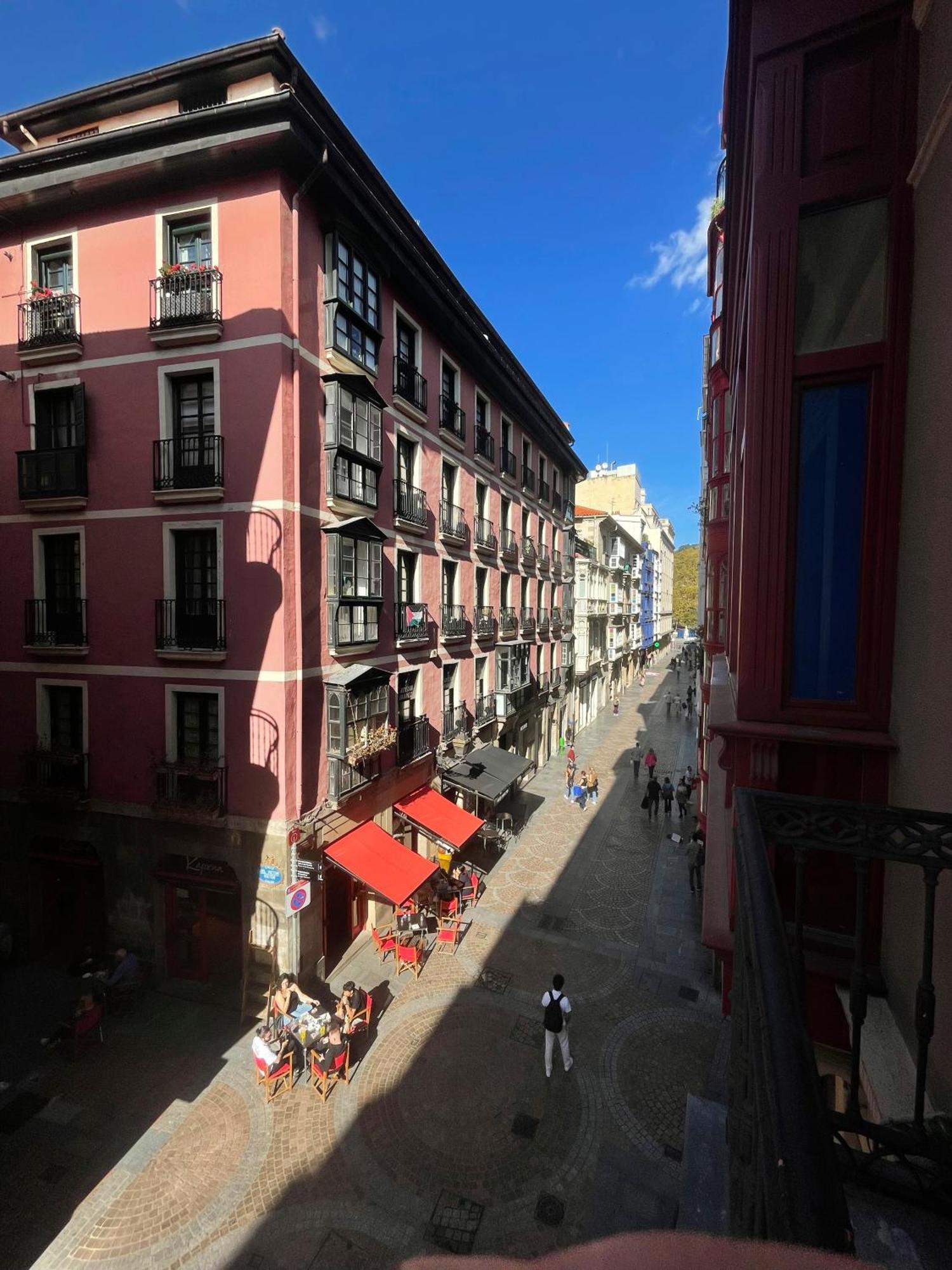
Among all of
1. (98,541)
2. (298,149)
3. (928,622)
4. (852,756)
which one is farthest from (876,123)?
(98,541)

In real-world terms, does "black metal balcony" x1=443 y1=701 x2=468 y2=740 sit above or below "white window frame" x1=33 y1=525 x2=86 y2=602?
below

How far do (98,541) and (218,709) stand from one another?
4.62 m

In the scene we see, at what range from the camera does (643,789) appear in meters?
25.6

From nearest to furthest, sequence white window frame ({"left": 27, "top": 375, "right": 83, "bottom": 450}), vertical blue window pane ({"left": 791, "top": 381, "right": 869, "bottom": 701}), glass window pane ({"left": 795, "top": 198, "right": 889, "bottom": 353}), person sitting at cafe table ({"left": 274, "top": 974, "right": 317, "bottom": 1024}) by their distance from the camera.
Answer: glass window pane ({"left": 795, "top": 198, "right": 889, "bottom": 353}) → vertical blue window pane ({"left": 791, "top": 381, "right": 869, "bottom": 701}) → person sitting at cafe table ({"left": 274, "top": 974, "right": 317, "bottom": 1024}) → white window frame ({"left": 27, "top": 375, "right": 83, "bottom": 450})

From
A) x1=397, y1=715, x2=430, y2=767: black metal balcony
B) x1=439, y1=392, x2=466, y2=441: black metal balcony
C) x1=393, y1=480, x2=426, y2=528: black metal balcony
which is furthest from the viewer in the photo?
x1=439, y1=392, x2=466, y2=441: black metal balcony

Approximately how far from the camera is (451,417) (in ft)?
55.7

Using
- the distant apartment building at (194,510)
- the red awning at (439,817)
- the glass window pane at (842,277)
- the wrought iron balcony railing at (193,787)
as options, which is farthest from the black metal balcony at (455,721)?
the glass window pane at (842,277)

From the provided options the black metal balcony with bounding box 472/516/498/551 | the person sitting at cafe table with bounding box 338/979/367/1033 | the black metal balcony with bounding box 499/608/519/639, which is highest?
the black metal balcony with bounding box 472/516/498/551

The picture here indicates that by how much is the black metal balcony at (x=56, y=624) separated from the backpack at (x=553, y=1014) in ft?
39.3

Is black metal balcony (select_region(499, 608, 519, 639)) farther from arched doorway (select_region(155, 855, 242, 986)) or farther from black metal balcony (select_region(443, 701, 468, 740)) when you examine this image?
arched doorway (select_region(155, 855, 242, 986))

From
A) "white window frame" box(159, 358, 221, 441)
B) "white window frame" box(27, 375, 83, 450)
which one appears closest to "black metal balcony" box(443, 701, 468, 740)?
"white window frame" box(159, 358, 221, 441)

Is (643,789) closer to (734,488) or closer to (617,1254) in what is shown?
(734,488)

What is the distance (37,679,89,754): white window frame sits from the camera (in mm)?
12086

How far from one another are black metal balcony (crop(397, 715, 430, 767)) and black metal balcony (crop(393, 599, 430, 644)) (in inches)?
88.9
